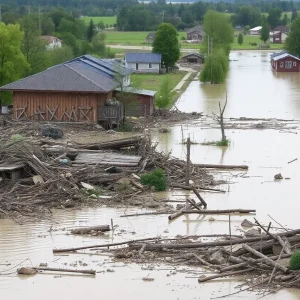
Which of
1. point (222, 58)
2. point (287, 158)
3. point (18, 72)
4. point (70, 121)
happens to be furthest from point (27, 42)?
point (222, 58)

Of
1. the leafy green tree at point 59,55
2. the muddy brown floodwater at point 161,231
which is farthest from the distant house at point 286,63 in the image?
the muddy brown floodwater at point 161,231

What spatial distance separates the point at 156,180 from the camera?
Answer: 24578mm

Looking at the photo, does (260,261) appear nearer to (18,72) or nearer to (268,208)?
(268,208)

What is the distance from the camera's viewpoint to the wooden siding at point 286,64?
83.3 meters

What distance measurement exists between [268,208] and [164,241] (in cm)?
464

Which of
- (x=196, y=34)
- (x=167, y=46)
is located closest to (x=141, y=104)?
(x=167, y=46)

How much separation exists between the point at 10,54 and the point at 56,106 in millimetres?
4527

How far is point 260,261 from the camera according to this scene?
1688cm

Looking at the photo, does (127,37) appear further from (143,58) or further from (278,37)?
(143,58)

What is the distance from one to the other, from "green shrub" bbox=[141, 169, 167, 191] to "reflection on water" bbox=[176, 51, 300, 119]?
2193cm

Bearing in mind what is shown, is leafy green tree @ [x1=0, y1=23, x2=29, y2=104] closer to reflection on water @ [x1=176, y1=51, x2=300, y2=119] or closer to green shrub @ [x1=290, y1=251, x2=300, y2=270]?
reflection on water @ [x1=176, y1=51, x2=300, y2=119]

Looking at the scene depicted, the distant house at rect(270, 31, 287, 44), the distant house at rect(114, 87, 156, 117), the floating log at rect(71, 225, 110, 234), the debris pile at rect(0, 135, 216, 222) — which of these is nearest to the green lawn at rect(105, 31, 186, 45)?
the distant house at rect(270, 31, 287, 44)

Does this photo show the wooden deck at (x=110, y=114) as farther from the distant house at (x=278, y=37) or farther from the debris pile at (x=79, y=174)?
the distant house at (x=278, y=37)

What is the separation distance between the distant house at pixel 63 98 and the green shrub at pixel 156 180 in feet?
45.7
